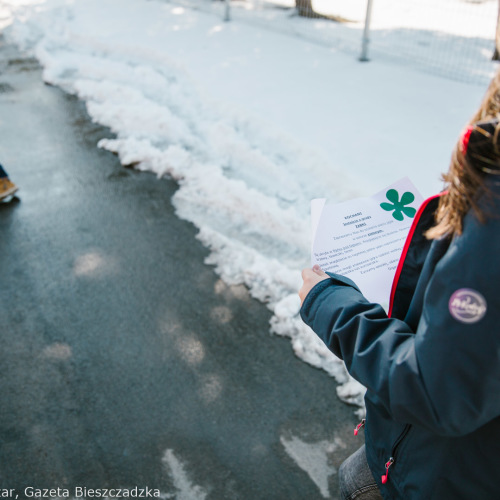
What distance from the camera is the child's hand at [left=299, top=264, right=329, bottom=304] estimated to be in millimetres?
1540

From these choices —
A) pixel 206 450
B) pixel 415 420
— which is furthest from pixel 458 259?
pixel 206 450

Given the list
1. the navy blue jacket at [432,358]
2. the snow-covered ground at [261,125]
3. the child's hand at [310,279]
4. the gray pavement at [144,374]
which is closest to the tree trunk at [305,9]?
the snow-covered ground at [261,125]

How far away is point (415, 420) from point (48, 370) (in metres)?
2.77

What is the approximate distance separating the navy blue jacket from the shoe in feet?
14.7

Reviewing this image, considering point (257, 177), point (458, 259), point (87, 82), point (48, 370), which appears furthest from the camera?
point (87, 82)

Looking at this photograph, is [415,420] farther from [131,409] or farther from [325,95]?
[325,95]

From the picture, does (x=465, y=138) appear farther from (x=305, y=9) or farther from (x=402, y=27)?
(x=305, y=9)

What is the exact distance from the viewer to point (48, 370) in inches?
130

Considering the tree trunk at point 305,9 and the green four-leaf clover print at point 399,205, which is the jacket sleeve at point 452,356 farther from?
the tree trunk at point 305,9

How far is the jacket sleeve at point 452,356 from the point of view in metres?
1.00

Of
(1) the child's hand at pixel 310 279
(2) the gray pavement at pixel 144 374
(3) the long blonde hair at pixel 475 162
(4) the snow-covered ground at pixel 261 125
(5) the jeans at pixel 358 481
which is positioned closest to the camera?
(3) the long blonde hair at pixel 475 162

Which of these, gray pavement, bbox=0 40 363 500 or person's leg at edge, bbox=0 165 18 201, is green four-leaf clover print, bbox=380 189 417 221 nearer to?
gray pavement, bbox=0 40 363 500

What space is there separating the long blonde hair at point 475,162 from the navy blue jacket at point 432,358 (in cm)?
3

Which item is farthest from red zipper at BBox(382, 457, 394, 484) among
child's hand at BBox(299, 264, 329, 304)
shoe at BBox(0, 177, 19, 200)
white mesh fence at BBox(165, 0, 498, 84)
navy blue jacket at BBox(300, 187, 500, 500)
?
white mesh fence at BBox(165, 0, 498, 84)
